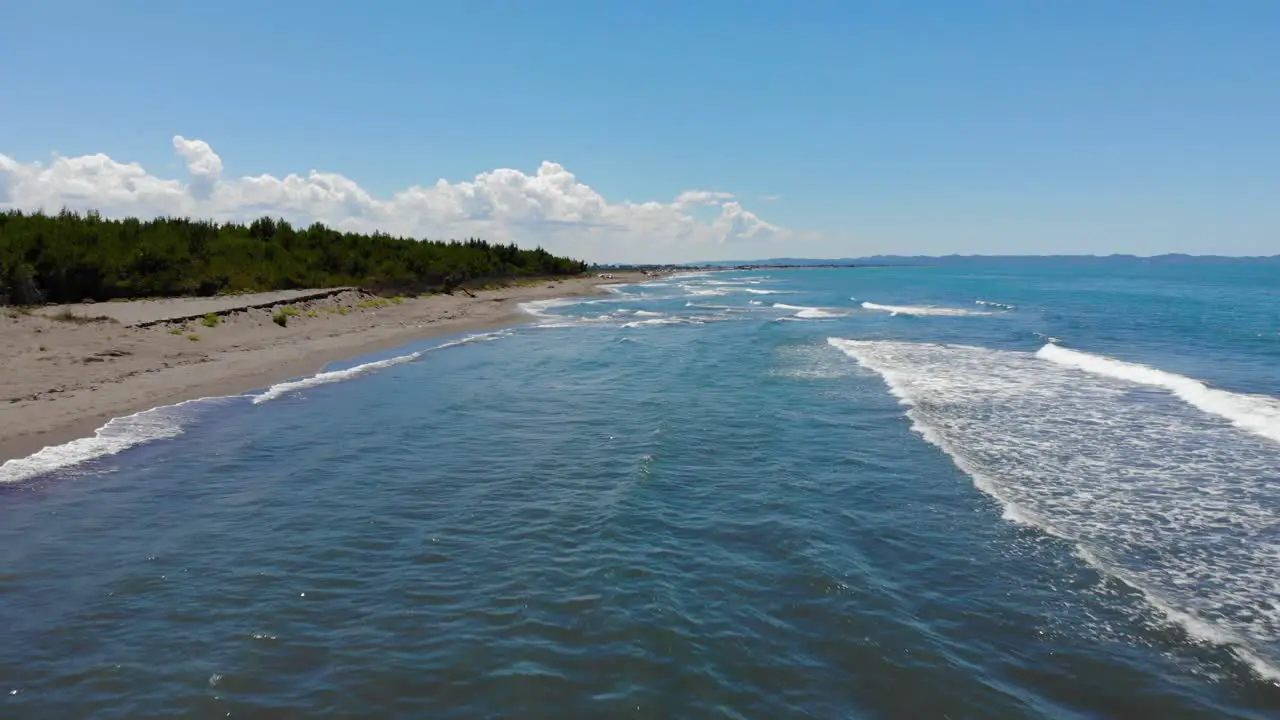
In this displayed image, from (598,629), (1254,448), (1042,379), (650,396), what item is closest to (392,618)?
(598,629)

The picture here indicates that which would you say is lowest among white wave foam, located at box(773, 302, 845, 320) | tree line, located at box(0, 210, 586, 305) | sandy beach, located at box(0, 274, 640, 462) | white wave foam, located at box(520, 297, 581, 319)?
white wave foam, located at box(773, 302, 845, 320)

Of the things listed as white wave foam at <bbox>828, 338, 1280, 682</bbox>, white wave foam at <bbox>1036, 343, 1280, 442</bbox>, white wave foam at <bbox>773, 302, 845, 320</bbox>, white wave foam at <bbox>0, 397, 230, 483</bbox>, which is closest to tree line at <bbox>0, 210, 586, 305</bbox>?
white wave foam at <bbox>0, 397, 230, 483</bbox>

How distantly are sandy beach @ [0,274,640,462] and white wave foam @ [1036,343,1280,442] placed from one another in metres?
25.9

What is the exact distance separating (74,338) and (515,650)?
2327 centimetres

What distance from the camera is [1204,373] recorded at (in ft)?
85.2

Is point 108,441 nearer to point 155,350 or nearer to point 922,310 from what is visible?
point 155,350

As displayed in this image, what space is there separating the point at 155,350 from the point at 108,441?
1111cm

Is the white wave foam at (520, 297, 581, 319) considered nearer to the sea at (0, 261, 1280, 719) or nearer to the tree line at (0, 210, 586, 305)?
the tree line at (0, 210, 586, 305)

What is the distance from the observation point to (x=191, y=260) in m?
45.8

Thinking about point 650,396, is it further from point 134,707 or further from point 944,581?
point 134,707

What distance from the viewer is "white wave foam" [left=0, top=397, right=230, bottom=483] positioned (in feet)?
41.2

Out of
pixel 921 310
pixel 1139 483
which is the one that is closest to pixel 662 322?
pixel 921 310

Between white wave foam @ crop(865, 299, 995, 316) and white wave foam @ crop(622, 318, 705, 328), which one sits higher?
white wave foam @ crop(865, 299, 995, 316)

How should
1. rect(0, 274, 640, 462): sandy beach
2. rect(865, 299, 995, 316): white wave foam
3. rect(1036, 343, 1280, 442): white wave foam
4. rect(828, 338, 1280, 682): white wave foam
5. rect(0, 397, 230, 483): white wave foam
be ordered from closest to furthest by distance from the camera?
rect(828, 338, 1280, 682): white wave foam < rect(0, 397, 230, 483): white wave foam < rect(0, 274, 640, 462): sandy beach < rect(1036, 343, 1280, 442): white wave foam < rect(865, 299, 995, 316): white wave foam
